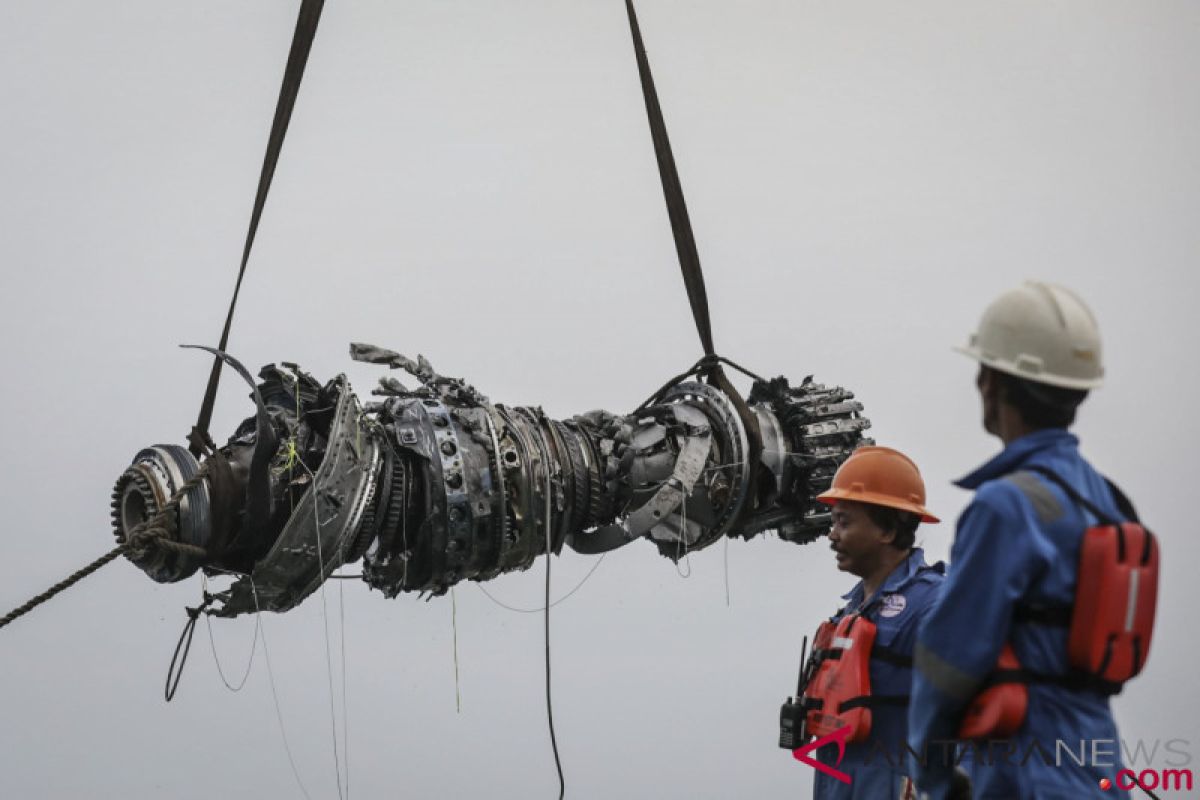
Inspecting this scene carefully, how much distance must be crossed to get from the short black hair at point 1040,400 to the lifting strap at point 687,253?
198 centimetres

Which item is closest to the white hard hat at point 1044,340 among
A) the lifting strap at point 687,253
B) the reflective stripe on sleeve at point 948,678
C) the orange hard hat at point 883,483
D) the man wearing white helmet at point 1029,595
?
the man wearing white helmet at point 1029,595

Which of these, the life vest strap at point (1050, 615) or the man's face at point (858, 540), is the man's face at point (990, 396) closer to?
the life vest strap at point (1050, 615)

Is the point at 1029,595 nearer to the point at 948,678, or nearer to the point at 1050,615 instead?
the point at 1050,615

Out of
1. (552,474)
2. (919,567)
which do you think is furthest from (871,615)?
(552,474)

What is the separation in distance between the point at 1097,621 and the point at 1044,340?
1.43ft

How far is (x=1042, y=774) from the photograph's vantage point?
2.23 m

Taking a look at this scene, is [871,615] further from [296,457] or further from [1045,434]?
[296,457]

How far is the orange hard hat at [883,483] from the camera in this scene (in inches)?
134

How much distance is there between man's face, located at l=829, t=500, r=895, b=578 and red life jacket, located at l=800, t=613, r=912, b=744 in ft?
0.39

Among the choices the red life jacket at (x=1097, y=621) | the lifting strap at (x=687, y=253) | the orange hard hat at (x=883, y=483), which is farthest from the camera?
the lifting strap at (x=687, y=253)

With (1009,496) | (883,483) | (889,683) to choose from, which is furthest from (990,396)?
(889,683)

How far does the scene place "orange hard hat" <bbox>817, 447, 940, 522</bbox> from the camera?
3.40 meters

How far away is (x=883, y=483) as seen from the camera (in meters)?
3.41

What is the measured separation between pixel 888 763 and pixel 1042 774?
1104 millimetres
